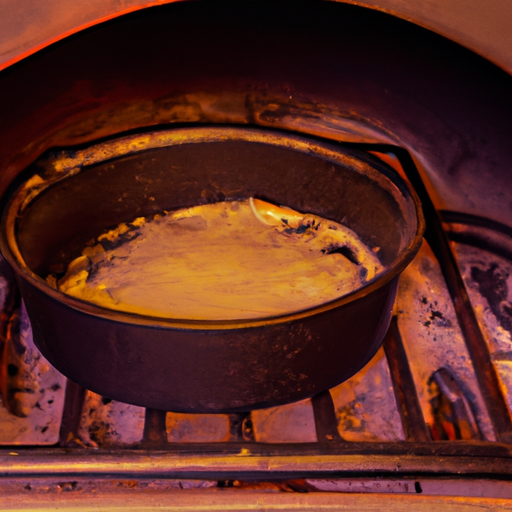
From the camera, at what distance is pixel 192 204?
3.64 feet

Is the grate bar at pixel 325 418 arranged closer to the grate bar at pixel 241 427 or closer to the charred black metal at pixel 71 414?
the grate bar at pixel 241 427

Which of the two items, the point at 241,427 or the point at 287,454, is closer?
the point at 287,454

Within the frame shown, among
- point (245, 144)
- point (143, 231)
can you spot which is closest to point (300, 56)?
point (245, 144)

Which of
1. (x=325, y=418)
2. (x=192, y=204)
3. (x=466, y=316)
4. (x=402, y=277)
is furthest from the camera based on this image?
(x=192, y=204)

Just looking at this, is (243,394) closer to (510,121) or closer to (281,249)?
(281,249)

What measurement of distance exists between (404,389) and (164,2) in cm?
68

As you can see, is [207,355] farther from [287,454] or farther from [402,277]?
[402,277]

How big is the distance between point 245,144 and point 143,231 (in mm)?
271

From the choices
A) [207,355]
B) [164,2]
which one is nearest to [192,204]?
[164,2]

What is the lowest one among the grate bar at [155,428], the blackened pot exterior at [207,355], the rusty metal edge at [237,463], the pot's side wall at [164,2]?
the rusty metal edge at [237,463]

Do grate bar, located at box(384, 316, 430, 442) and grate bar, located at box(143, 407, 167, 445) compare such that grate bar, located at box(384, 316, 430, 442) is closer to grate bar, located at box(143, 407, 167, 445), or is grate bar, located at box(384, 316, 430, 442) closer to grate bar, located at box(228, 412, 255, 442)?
grate bar, located at box(228, 412, 255, 442)

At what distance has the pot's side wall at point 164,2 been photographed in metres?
0.73

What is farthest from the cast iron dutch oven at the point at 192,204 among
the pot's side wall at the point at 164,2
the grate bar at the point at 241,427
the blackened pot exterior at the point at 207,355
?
the pot's side wall at the point at 164,2

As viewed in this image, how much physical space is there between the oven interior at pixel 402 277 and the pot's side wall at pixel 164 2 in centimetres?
3
